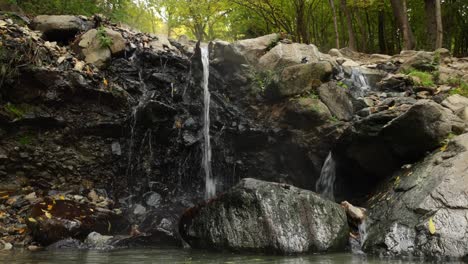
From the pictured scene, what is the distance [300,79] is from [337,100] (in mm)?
1039

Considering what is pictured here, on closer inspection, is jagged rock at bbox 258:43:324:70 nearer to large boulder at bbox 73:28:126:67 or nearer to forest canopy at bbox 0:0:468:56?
large boulder at bbox 73:28:126:67

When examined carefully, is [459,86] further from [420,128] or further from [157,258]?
[157,258]

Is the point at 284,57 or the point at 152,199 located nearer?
the point at 152,199

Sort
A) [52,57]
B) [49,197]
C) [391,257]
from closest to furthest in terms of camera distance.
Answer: [391,257], [49,197], [52,57]

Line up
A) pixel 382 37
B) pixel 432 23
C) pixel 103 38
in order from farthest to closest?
pixel 382 37 → pixel 432 23 → pixel 103 38

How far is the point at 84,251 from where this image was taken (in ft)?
19.2

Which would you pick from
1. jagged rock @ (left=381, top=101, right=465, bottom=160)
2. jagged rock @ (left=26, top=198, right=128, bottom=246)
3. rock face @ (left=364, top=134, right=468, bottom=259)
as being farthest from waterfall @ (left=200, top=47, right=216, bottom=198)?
jagged rock @ (left=381, top=101, right=465, bottom=160)

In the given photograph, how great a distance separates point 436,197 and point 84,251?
530 cm

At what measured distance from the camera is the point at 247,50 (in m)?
11.1

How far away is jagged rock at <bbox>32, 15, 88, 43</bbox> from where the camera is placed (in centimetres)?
1016

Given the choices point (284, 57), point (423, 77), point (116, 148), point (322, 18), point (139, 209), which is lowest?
point (139, 209)

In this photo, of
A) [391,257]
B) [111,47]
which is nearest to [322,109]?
[391,257]

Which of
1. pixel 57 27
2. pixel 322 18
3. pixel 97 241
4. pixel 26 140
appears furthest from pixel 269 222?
pixel 322 18

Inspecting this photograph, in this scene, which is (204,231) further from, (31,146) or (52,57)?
(52,57)
